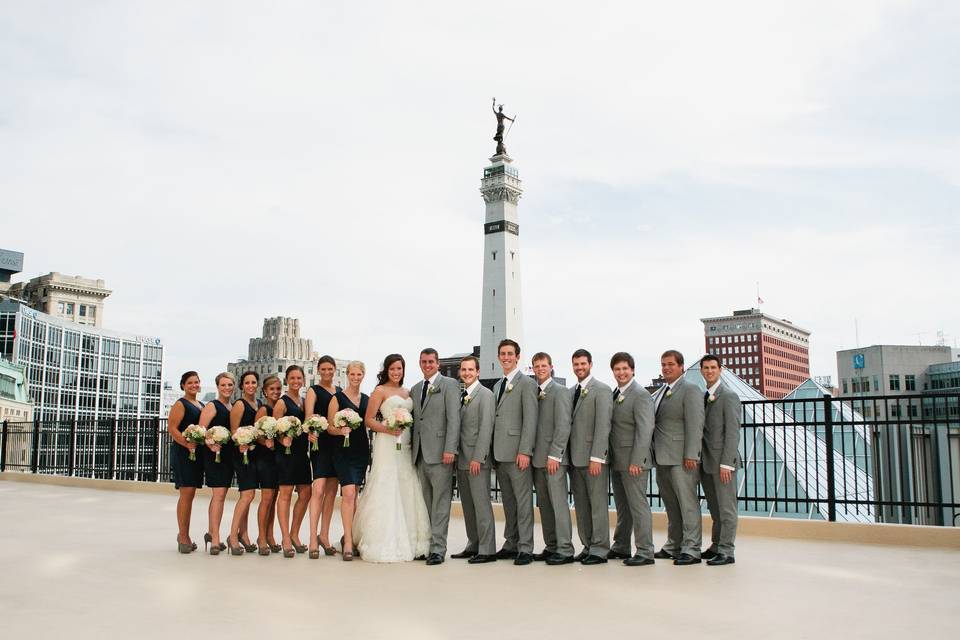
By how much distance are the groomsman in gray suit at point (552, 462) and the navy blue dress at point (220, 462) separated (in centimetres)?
309

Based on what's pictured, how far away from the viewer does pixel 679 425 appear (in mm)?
7430

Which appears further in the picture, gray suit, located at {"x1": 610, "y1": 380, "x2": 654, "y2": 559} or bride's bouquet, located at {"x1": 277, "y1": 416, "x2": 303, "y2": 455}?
bride's bouquet, located at {"x1": 277, "y1": 416, "x2": 303, "y2": 455}

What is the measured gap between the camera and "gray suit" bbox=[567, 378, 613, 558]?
7.27m

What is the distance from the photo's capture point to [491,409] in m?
7.50

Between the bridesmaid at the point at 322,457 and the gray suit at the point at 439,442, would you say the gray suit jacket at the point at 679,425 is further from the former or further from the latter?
the bridesmaid at the point at 322,457

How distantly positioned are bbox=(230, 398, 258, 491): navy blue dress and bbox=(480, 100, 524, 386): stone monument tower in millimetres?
70656

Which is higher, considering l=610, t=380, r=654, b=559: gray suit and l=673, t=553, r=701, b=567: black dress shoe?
l=610, t=380, r=654, b=559: gray suit

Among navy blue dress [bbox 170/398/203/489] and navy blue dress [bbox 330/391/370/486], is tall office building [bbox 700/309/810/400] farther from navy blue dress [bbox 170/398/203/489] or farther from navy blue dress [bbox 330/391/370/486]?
navy blue dress [bbox 170/398/203/489]

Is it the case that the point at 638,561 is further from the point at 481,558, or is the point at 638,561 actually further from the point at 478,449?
the point at 478,449

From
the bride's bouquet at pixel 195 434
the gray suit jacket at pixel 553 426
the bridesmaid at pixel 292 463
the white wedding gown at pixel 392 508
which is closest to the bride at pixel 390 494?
the white wedding gown at pixel 392 508

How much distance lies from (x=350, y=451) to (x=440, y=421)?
3.19 ft

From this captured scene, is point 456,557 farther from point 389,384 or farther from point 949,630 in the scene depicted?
Answer: point 949,630

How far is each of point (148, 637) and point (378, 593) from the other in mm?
1736

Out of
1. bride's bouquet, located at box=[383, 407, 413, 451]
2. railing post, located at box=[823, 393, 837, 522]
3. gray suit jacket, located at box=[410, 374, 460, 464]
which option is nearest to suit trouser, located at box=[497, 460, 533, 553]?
gray suit jacket, located at box=[410, 374, 460, 464]
